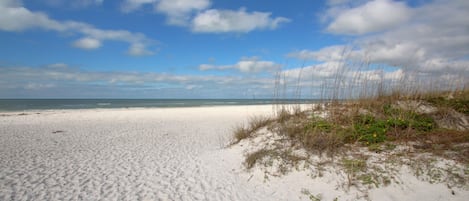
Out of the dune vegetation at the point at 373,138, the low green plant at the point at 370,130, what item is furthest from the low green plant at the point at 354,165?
the low green plant at the point at 370,130

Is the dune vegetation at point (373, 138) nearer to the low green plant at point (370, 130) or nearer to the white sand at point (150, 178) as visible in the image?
the low green plant at point (370, 130)

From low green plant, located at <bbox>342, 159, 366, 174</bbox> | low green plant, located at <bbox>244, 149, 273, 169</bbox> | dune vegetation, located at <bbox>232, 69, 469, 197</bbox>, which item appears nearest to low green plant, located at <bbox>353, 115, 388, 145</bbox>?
dune vegetation, located at <bbox>232, 69, 469, 197</bbox>

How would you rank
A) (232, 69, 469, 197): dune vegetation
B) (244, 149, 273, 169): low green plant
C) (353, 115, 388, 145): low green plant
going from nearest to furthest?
(232, 69, 469, 197): dune vegetation → (353, 115, 388, 145): low green plant → (244, 149, 273, 169): low green plant

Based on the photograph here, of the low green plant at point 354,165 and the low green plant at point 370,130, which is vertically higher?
the low green plant at point 370,130

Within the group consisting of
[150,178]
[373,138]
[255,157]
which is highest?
[373,138]

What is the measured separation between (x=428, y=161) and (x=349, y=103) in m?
2.54

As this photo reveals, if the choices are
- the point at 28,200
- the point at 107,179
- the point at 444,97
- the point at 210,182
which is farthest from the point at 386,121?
the point at 28,200

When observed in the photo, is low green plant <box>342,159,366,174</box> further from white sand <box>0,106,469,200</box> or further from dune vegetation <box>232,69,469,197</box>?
white sand <box>0,106,469,200</box>

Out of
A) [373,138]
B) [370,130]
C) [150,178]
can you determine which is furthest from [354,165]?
[150,178]

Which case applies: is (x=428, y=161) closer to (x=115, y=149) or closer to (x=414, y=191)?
(x=414, y=191)

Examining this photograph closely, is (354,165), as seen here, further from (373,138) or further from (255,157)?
(255,157)

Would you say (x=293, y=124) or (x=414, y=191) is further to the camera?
(x=293, y=124)

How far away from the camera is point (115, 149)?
27.3ft

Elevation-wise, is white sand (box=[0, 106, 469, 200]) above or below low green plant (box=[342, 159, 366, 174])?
below
